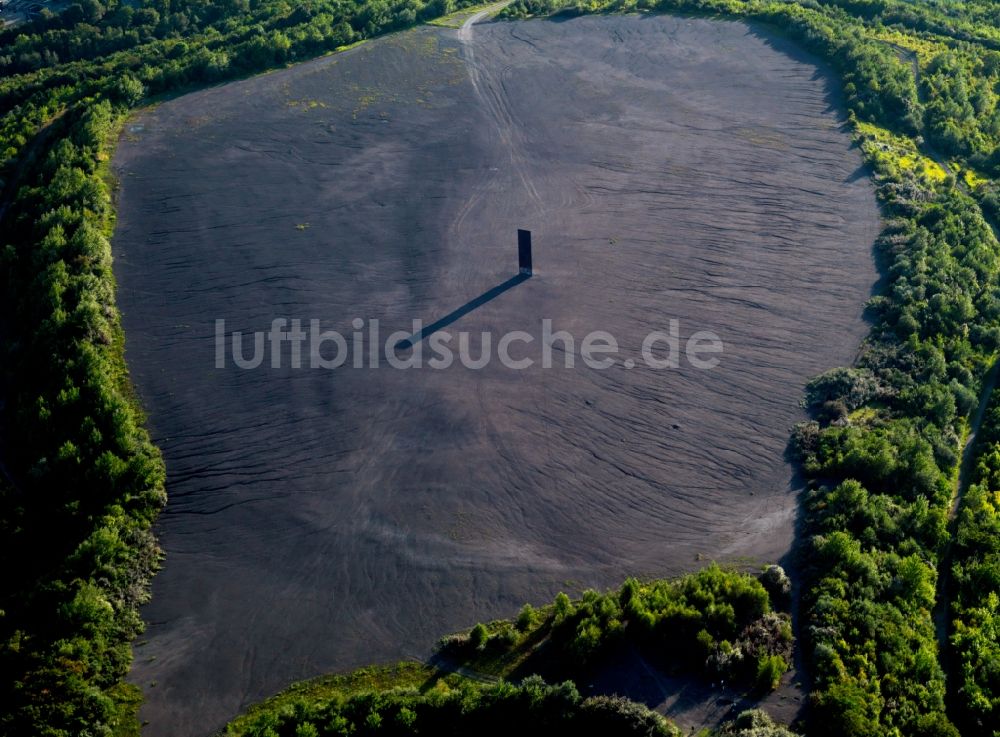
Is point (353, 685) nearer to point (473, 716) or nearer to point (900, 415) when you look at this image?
point (473, 716)

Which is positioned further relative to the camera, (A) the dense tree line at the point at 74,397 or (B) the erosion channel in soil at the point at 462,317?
(B) the erosion channel in soil at the point at 462,317

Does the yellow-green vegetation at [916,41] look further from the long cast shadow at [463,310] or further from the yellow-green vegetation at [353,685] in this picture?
the yellow-green vegetation at [353,685]

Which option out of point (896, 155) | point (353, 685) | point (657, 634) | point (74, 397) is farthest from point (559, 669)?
point (896, 155)

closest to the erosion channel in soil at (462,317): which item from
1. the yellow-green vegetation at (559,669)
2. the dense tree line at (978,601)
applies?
the yellow-green vegetation at (559,669)

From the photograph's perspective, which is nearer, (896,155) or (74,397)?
(74,397)

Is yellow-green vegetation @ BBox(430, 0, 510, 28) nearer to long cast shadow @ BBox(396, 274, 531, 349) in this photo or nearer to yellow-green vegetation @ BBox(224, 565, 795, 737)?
long cast shadow @ BBox(396, 274, 531, 349)

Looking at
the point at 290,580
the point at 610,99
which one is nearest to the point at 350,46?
the point at 610,99
